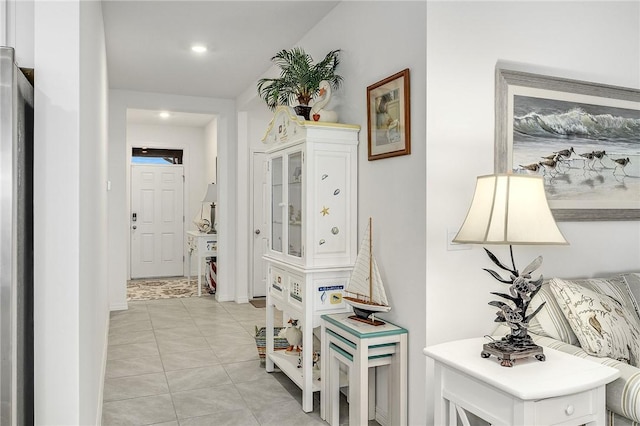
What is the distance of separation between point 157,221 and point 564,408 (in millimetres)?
7611

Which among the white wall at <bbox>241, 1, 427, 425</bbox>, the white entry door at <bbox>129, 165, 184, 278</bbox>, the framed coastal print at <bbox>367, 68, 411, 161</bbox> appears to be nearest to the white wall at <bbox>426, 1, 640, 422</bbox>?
the white wall at <bbox>241, 1, 427, 425</bbox>

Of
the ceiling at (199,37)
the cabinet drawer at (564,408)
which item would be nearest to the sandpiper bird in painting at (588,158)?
the cabinet drawer at (564,408)

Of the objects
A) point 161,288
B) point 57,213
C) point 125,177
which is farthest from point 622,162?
point 161,288

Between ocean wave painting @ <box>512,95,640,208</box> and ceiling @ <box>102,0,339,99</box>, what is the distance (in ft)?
5.15

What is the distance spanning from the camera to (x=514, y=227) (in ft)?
5.83

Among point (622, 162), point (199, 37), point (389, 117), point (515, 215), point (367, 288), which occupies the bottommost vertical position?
point (367, 288)

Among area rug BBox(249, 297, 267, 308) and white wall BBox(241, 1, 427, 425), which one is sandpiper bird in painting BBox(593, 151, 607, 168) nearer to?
white wall BBox(241, 1, 427, 425)

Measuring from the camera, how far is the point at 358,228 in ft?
9.82

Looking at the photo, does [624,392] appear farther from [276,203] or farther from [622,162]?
[276,203]

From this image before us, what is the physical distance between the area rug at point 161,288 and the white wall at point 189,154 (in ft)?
1.84

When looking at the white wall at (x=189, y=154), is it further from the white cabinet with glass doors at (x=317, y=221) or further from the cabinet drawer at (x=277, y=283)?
the white cabinet with glass doors at (x=317, y=221)

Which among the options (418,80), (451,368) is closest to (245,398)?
(451,368)

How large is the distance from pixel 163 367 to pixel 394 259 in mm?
2211

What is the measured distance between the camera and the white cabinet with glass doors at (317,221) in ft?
9.43
